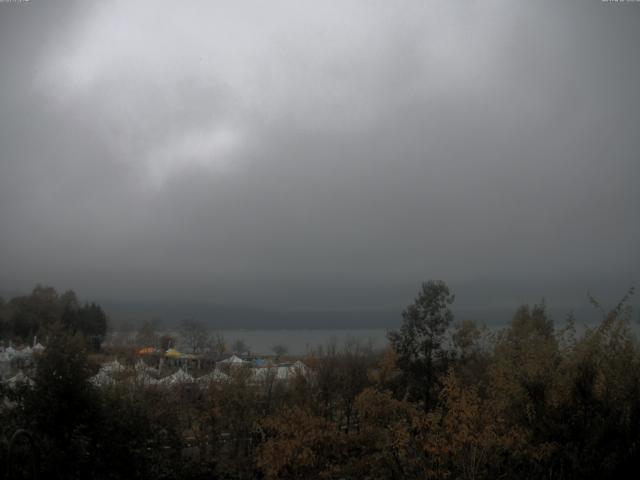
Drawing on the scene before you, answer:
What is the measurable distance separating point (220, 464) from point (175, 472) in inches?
112

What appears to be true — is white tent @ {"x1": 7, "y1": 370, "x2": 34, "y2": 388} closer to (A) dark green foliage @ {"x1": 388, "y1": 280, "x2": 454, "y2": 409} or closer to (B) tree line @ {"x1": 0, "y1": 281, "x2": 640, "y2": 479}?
(B) tree line @ {"x1": 0, "y1": 281, "x2": 640, "y2": 479}

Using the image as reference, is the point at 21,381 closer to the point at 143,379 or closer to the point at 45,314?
the point at 143,379

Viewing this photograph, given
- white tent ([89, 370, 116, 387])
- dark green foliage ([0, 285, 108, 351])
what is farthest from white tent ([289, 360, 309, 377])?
dark green foliage ([0, 285, 108, 351])

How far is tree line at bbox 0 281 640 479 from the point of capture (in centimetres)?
1230

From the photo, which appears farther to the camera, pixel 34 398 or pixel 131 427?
pixel 131 427

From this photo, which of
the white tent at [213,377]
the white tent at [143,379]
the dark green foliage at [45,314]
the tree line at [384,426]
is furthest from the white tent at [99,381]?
the dark green foliage at [45,314]

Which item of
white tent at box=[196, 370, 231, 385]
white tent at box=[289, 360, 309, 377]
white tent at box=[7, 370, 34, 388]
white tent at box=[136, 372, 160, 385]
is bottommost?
white tent at box=[136, 372, 160, 385]

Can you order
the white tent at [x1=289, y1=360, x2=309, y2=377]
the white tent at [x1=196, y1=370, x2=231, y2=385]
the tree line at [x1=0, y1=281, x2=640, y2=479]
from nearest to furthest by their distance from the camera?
the tree line at [x1=0, y1=281, x2=640, y2=479] → the white tent at [x1=196, y1=370, x2=231, y2=385] → the white tent at [x1=289, y1=360, x2=309, y2=377]

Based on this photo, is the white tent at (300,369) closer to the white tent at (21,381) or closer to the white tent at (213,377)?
the white tent at (213,377)

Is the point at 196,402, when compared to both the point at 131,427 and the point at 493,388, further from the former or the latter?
the point at 493,388

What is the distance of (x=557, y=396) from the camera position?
1348cm

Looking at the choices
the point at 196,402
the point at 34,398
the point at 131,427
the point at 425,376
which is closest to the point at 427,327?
the point at 425,376

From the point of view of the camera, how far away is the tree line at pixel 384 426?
1230 cm

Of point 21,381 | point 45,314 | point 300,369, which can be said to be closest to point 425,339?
point 300,369
